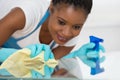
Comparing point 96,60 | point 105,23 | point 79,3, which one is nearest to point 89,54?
point 96,60

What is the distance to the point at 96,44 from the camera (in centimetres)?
84

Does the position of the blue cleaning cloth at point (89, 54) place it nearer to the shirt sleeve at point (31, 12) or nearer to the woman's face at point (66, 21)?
the woman's face at point (66, 21)

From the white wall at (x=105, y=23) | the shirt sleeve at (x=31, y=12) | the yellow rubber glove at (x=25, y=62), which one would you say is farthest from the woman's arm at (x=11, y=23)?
the white wall at (x=105, y=23)

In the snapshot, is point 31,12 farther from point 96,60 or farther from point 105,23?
point 105,23

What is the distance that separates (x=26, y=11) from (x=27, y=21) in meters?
0.03

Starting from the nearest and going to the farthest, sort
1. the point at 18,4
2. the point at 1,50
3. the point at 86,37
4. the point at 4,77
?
the point at 4,77
the point at 1,50
the point at 18,4
the point at 86,37

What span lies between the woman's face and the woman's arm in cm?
9

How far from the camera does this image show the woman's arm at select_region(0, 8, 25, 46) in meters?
0.82

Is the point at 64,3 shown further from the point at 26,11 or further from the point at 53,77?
the point at 53,77

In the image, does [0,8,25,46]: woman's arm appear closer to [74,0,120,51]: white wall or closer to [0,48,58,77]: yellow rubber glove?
[0,48,58,77]: yellow rubber glove

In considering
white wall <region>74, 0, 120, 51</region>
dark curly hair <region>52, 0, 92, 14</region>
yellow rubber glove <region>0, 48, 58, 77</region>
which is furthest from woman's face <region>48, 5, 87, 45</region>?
white wall <region>74, 0, 120, 51</region>

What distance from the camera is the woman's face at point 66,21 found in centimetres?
84

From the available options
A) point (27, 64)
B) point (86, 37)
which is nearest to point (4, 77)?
point (27, 64)

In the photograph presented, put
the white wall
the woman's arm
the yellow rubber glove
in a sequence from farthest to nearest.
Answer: the white wall, the woman's arm, the yellow rubber glove
